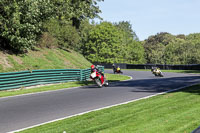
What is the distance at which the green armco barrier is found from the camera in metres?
18.2

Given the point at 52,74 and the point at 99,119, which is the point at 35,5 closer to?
the point at 52,74

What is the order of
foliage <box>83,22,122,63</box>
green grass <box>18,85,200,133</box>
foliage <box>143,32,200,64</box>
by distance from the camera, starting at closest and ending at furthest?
green grass <box>18,85,200,133</box> → foliage <box>83,22,122,63</box> → foliage <box>143,32,200,64</box>

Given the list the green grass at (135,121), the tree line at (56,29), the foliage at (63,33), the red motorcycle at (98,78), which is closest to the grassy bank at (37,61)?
the tree line at (56,29)

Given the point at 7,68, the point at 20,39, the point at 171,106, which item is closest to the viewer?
the point at 171,106

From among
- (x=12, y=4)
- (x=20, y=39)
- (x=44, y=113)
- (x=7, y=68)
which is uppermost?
(x=12, y=4)

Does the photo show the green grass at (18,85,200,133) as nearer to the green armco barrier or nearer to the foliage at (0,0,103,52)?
the green armco barrier

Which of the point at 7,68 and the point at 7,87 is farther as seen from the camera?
the point at 7,68

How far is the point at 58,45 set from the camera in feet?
119

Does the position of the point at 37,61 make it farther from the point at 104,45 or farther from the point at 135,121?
the point at 104,45

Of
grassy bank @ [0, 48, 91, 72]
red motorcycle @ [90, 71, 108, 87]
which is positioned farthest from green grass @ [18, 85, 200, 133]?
grassy bank @ [0, 48, 91, 72]

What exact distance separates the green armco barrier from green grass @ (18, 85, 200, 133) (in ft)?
34.9

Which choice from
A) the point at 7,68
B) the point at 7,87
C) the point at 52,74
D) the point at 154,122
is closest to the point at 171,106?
the point at 154,122

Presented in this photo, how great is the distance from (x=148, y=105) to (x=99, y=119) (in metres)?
2.57

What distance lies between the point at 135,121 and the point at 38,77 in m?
14.5
